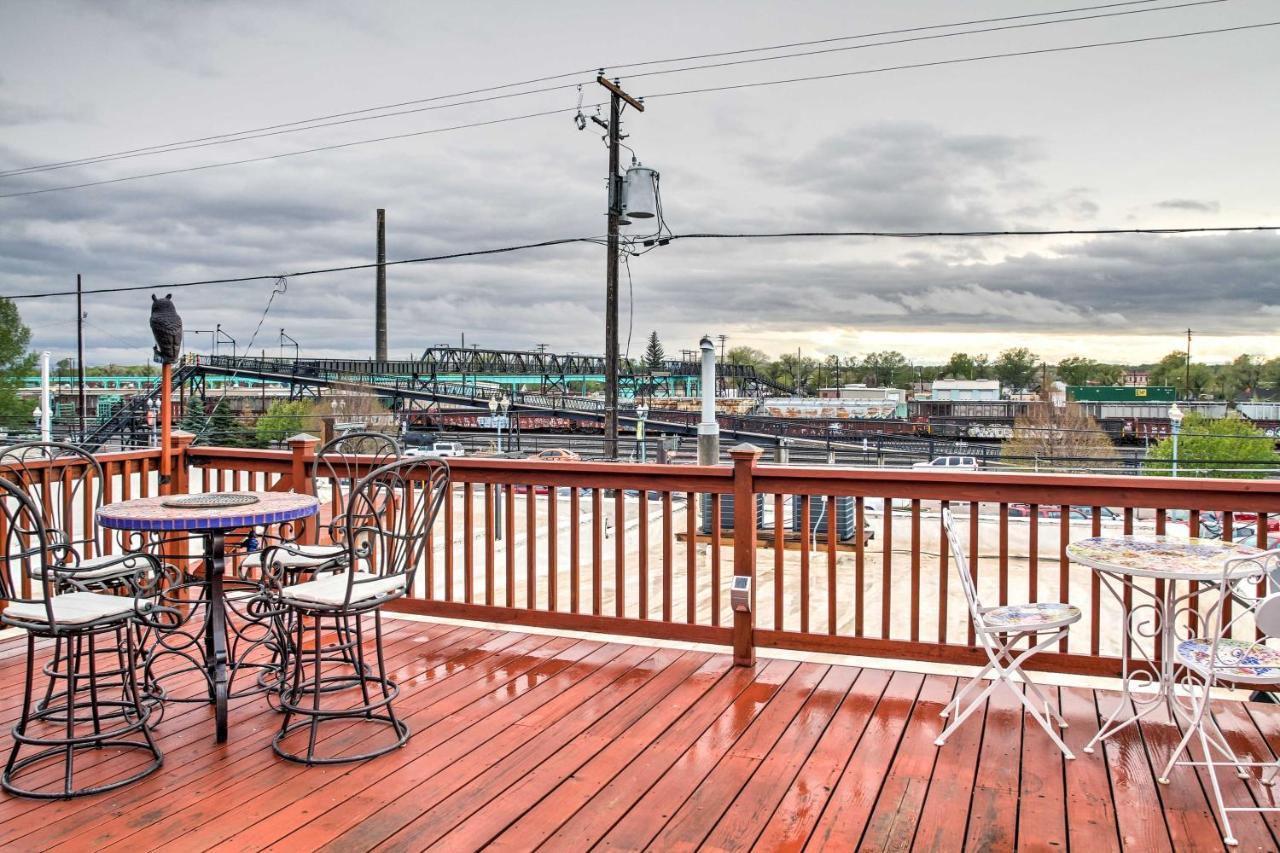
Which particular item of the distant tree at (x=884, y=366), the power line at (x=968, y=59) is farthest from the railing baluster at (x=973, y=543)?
the distant tree at (x=884, y=366)

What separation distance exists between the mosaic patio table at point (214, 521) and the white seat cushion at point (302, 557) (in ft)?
0.83

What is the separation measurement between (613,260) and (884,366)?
38.3 metres

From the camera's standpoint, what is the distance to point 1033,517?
320 cm

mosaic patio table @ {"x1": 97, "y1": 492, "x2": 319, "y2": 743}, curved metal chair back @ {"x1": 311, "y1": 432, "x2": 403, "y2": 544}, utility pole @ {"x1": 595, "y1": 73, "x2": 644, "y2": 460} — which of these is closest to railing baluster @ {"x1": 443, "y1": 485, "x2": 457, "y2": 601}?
curved metal chair back @ {"x1": 311, "y1": 432, "x2": 403, "y2": 544}

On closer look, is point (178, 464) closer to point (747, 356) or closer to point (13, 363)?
point (13, 363)

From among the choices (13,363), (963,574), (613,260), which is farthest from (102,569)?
(13,363)

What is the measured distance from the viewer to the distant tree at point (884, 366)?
49237 mm

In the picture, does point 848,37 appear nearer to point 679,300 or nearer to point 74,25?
point 74,25

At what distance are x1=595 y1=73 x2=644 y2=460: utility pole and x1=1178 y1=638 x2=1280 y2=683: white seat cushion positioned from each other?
468 inches

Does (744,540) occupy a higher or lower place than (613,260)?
lower

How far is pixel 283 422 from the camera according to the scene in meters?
26.7

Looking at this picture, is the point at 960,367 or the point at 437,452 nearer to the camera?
the point at 437,452

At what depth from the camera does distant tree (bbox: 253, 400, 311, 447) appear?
2498cm

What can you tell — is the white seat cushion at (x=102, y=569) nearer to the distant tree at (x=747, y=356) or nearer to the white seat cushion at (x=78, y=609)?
the white seat cushion at (x=78, y=609)
